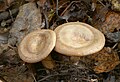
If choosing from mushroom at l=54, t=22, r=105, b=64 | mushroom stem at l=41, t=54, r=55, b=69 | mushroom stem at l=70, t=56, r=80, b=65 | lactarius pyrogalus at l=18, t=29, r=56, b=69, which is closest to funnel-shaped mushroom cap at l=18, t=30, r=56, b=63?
lactarius pyrogalus at l=18, t=29, r=56, b=69

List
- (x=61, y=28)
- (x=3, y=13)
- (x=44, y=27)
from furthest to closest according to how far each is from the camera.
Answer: (x=3, y=13)
(x=44, y=27)
(x=61, y=28)

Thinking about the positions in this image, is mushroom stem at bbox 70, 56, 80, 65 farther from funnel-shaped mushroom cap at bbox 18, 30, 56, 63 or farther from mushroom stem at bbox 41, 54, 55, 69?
funnel-shaped mushroom cap at bbox 18, 30, 56, 63

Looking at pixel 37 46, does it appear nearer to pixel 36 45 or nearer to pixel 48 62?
pixel 36 45

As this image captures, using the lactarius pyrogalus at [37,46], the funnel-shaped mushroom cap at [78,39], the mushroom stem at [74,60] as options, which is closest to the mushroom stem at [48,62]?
the lactarius pyrogalus at [37,46]

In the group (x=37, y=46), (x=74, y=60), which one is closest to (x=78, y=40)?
(x=74, y=60)

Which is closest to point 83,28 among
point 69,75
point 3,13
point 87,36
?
point 87,36

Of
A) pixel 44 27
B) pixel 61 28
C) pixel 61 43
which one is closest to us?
pixel 61 43

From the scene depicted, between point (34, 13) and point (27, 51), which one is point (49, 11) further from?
point (27, 51)
